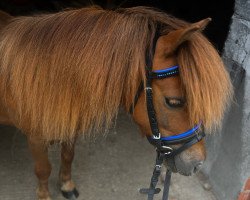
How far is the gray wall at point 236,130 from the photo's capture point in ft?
6.89

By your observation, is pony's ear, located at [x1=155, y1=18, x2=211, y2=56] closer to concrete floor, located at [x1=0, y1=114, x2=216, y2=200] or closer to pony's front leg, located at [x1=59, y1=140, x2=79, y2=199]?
pony's front leg, located at [x1=59, y1=140, x2=79, y2=199]

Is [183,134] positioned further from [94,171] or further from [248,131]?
[94,171]

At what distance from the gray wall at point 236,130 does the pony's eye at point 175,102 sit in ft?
2.78

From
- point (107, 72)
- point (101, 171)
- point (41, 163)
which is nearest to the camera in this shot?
point (107, 72)

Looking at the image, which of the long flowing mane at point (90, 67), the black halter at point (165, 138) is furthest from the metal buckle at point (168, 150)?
the long flowing mane at point (90, 67)

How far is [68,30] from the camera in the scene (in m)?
1.56

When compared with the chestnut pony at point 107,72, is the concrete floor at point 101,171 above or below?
below

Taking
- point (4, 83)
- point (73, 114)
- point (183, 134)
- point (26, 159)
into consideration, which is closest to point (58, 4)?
point (26, 159)

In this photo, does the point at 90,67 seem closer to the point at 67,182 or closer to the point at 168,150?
the point at 168,150

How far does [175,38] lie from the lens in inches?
53.4

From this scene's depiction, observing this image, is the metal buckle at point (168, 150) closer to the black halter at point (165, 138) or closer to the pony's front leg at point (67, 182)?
the black halter at point (165, 138)

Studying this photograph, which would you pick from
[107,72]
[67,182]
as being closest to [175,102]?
[107,72]

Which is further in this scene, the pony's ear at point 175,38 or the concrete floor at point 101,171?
the concrete floor at point 101,171

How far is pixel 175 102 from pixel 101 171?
1.46 metres
